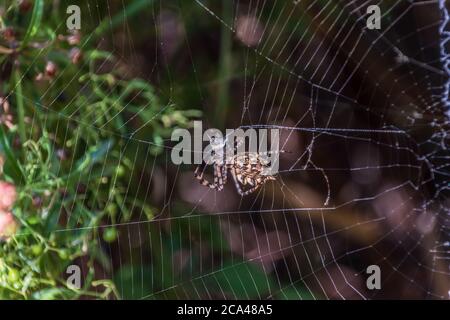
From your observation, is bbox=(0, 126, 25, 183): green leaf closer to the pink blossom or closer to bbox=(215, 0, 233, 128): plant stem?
the pink blossom

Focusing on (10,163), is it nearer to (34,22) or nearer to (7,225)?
(7,225)

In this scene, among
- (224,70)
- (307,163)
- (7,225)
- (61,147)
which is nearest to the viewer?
(7,225)

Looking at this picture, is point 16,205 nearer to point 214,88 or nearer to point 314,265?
point 214,88

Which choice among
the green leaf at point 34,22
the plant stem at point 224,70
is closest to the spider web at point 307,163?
the plant stem at point 224,70

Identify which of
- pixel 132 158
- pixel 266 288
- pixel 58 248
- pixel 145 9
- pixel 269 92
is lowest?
pixel 266 288

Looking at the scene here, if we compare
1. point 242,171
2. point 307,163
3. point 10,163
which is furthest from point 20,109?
point 307,163

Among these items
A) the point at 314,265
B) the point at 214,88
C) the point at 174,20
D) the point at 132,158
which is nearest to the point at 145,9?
the point at 174,20

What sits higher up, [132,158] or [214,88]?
[214,88]

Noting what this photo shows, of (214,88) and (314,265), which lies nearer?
(214,88)
